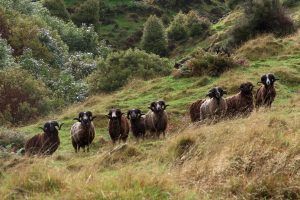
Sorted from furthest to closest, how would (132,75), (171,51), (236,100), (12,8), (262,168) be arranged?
(171,51)
(12,8)
(132,75)
(236,100)
(262,168)

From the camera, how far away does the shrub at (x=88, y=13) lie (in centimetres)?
8419

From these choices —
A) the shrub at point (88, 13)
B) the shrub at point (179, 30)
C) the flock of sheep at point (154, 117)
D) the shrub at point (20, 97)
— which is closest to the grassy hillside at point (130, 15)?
the shrub at point (88, 13)

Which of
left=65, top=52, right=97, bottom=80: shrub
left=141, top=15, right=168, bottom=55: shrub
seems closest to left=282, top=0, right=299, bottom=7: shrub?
left=141, top=15, right=168, bottom=55: shrub

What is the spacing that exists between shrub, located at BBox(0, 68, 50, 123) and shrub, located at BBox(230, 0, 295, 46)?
1426 centimetres

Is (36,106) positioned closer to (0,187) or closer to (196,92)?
(196,92)

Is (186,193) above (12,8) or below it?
below

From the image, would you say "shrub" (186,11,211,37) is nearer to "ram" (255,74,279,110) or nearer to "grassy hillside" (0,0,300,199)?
"ram" (255,74,279,110)

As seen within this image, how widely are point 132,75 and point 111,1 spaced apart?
65352mm

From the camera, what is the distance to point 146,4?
320 feet

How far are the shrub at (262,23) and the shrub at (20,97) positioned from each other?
46.8 ft

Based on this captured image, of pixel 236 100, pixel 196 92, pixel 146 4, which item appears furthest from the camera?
pixel 146 4

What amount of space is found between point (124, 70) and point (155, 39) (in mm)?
27306

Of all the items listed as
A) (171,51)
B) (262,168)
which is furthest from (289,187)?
(171,51)

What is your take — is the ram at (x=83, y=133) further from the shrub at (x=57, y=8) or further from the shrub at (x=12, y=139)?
the shrub at (x=57, y=8)
